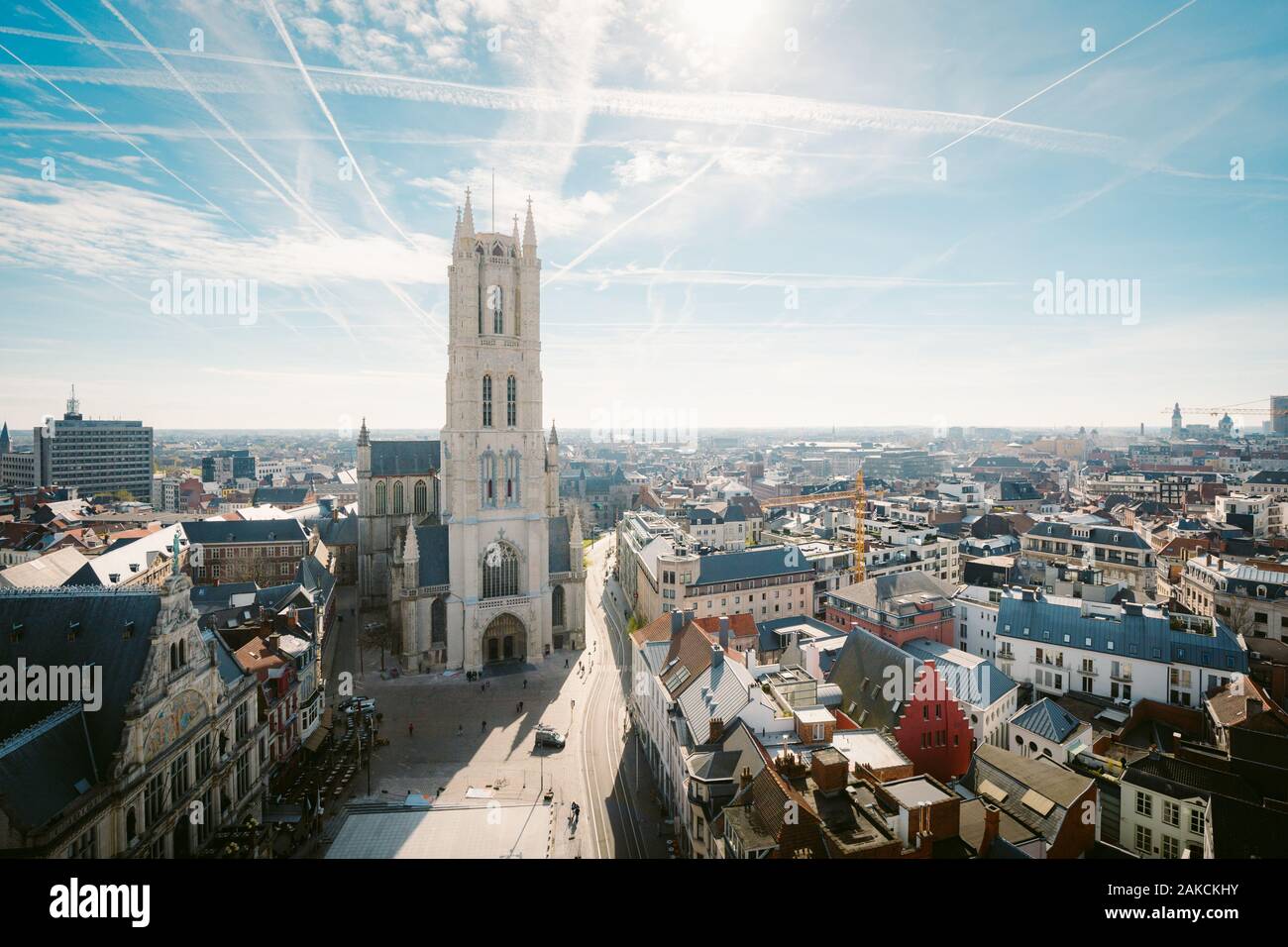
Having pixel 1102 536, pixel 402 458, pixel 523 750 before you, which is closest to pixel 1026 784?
pixel 523 750

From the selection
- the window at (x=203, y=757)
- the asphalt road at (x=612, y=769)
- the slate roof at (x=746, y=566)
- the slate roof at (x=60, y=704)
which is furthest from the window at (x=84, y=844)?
the slate roof at (x=746, y=566)

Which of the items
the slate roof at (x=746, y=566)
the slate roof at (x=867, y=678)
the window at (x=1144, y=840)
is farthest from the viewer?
the slate roof at (x=746, y=566)

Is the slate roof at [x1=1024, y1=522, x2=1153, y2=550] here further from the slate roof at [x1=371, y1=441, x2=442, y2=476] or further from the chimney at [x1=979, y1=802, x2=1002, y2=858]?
the slate roof at [x1=371, y1=441, x2=442, y2=476]

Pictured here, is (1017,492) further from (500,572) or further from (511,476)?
(500,572)

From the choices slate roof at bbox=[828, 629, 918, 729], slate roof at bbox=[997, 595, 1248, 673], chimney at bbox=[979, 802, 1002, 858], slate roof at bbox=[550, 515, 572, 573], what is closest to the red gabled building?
slate roof at bbox=[828, 629, 918, 729]

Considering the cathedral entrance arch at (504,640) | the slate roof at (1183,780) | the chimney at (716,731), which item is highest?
the chimney at (716,731)

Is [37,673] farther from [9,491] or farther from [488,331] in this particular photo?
[9,491]

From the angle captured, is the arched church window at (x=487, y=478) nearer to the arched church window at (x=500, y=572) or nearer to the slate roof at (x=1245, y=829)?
the arched church window at (x=500, y=572)
